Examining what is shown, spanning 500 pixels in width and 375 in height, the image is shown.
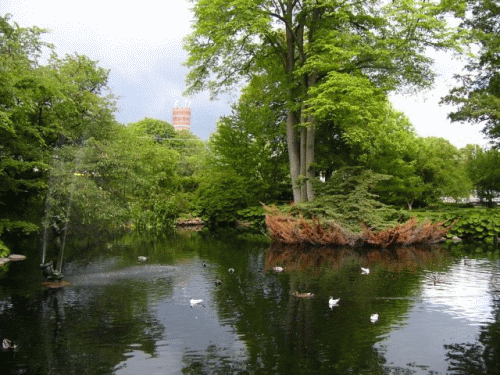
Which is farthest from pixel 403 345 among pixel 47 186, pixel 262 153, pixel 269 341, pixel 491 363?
pixel 262 153

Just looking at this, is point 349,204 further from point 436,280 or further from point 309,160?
point 436,280

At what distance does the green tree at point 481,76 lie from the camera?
22.1 meters

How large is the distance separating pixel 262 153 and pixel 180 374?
1039 inches

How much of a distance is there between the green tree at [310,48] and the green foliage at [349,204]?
5.64 ft

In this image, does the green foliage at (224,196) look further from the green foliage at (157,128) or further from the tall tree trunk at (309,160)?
the green foliage at (157,128)

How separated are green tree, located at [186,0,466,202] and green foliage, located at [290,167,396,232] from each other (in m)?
1.72

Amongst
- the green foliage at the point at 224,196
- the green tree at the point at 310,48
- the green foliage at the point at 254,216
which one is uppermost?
the green tree at the point at 310,48

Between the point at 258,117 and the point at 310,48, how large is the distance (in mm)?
8972

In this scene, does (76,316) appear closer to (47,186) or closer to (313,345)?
(313,345)

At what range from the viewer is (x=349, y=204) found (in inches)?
848

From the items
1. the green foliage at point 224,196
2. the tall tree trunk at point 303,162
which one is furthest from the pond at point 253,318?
the green foliage at point 224,196

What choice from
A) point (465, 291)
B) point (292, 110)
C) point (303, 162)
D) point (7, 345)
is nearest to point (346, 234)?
point (303, 162)

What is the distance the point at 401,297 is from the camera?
1096cm

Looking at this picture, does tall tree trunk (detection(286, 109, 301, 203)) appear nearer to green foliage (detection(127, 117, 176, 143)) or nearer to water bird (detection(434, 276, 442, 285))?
water bird (detection(434, 276, 442, 285))
